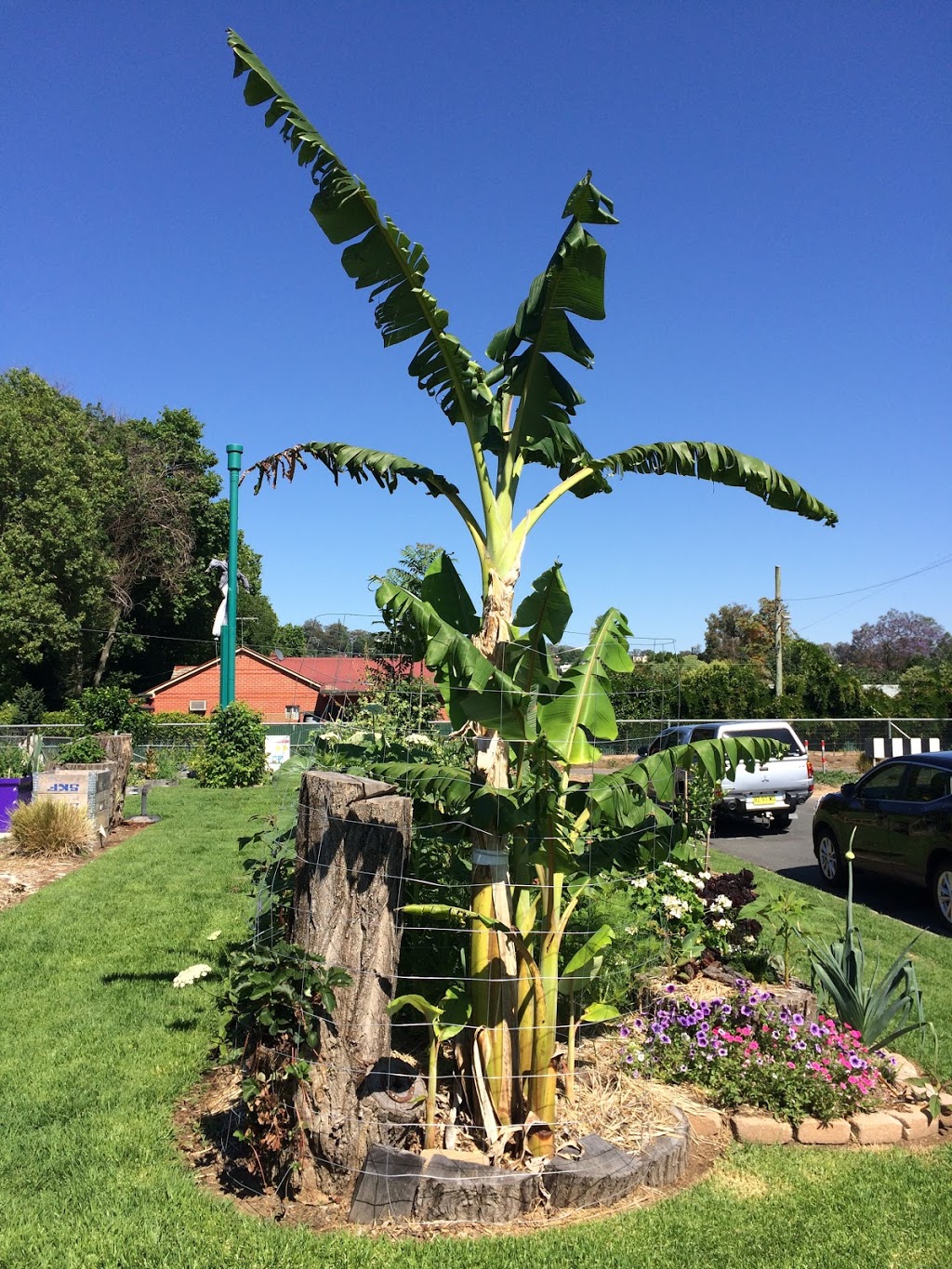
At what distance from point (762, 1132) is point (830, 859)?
729 centimetres

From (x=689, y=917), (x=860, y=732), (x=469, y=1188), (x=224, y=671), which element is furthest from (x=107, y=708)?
(x=860, y=732)

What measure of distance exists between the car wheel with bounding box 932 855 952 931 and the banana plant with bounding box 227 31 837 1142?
206 inches

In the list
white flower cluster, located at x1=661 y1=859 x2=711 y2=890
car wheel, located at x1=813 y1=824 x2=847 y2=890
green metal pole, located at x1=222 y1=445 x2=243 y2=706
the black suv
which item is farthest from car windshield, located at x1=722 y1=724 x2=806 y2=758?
green metal pole, located at x1=222 y1=445 x2=243 y2=706

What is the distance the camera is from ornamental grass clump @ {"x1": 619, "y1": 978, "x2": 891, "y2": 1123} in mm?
4324

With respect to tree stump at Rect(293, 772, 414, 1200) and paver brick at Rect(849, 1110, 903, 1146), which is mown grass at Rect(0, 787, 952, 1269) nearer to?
paver brick at Rect(849, 1110, 903, 1146)

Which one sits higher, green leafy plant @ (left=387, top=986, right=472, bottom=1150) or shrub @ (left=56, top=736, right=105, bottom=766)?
shrub @ (left=56, top=736, right=105, bottom=766)

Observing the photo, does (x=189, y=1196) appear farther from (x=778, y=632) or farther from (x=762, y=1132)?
(x=778, y=632)

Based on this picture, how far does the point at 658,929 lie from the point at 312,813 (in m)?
2.55

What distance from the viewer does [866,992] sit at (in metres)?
4.98

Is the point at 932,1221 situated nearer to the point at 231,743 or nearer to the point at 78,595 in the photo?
the point at 231,743

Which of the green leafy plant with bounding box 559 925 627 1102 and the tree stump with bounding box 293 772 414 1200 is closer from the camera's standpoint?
the tree stump with bounding box 293 772 414 1200

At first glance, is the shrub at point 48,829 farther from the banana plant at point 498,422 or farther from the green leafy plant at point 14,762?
the banana plant at point 498,422

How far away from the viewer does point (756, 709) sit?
29.4m

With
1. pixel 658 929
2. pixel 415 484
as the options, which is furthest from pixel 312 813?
pixel 658 929
